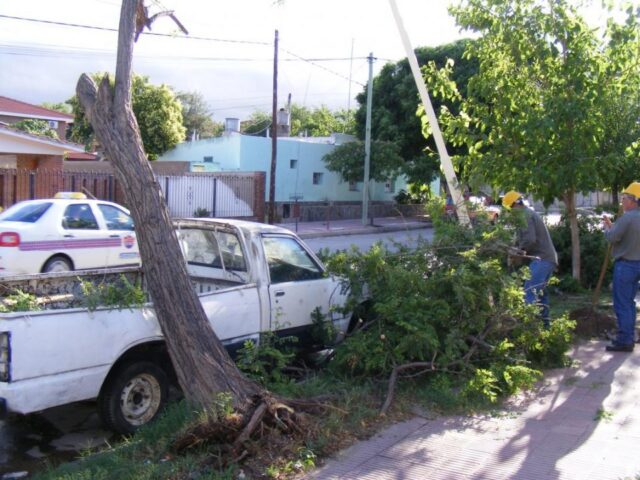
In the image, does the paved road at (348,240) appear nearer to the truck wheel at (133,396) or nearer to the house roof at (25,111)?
the truck wheel at (133,396)

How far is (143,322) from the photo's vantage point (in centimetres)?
524

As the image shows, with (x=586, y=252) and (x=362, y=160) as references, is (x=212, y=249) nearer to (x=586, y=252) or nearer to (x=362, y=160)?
(x=586, y=252)

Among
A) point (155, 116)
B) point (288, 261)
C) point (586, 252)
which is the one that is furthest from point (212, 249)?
point (155, 116)

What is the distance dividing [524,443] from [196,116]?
6441 centimetres

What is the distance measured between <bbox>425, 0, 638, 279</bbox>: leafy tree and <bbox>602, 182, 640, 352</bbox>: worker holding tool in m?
1.71

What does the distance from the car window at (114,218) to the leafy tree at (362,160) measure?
19.6 m

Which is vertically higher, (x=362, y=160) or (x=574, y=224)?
(x=362, y=160)

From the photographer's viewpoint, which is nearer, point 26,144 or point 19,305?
point 19,305

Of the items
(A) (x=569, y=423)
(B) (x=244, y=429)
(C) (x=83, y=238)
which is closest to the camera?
(B) (x=244, y=429)

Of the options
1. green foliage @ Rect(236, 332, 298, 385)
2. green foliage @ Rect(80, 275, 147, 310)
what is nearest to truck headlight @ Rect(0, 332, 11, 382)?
green foliage @ Rect(80, 275, 147, 310)

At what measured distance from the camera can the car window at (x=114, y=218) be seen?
13.2 m

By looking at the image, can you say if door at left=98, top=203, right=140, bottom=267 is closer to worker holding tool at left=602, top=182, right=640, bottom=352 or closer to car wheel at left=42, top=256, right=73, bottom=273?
car wheel at left=42, top=256, right=73, bottom=273

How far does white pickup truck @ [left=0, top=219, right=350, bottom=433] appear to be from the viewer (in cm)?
460

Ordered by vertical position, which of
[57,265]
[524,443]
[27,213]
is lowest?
[524,443]
